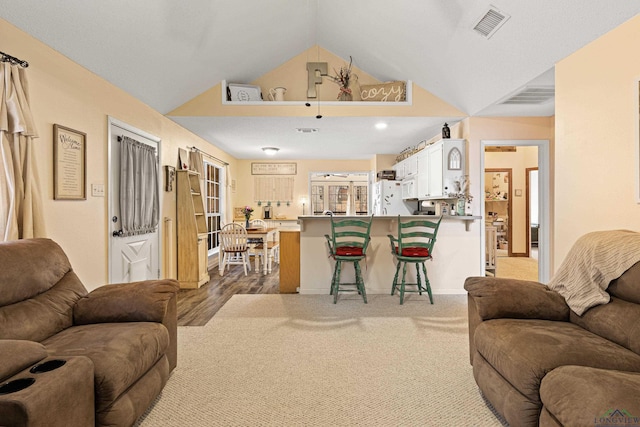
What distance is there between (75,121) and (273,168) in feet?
17.1

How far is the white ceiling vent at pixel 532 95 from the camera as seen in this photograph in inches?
131

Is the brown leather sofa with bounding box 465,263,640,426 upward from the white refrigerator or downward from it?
downward

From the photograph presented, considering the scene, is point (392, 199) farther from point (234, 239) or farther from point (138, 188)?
point (138, 188)

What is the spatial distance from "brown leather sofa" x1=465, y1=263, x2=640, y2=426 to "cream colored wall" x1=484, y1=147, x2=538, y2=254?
5.96 meters

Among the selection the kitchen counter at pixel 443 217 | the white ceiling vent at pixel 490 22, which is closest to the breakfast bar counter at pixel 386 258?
the kitchen counter at pixel 443 217

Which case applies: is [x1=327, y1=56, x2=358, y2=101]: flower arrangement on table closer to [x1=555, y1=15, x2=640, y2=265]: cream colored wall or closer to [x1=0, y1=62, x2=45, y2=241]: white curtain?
[x1=555, y1=15, x2=640, y2=265]: cream colored wall

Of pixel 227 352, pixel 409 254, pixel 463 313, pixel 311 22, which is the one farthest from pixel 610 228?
pixel 311 22

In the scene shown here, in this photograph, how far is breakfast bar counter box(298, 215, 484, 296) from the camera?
13.8 feet

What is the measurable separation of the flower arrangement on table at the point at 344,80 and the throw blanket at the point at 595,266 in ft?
10.5

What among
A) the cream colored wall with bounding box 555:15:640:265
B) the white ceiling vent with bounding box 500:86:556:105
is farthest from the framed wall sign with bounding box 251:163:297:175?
the cream colored wall with bounding box 555:15:640:265

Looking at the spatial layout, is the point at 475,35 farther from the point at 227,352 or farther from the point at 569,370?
the point at 227,352

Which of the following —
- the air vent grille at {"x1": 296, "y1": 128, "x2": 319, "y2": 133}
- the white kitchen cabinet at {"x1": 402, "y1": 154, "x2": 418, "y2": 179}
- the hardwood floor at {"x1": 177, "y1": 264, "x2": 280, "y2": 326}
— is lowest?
the hardwood floor at {"x1": 177, "y1": 264, "x2": 280, "y2": 326}

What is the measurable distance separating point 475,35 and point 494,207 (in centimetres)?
672

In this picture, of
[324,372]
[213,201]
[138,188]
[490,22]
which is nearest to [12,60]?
[138,188]
